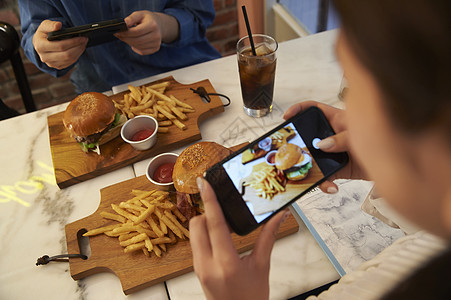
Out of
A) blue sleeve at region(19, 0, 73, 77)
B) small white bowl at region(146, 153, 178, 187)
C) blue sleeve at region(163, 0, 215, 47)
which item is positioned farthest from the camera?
blue sleeve at region(163, 0, 215, 47)

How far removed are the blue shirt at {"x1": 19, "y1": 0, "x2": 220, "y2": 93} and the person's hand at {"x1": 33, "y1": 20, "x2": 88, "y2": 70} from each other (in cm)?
19

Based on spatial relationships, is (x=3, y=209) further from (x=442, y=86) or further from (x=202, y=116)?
(x=442, y=86)

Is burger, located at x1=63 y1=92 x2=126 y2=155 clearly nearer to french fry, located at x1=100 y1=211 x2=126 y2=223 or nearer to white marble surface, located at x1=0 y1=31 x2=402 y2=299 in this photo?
white marble surface, located at x1=0 y1=31 x2=402 y2=299

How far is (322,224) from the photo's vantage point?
118cm

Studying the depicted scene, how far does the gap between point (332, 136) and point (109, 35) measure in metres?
1.22

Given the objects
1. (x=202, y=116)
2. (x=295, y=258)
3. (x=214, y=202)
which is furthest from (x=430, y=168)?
(x=202, y=116)

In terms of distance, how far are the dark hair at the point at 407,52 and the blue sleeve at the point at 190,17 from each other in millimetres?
1607

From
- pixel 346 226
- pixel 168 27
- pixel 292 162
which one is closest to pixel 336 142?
pixel 292 162

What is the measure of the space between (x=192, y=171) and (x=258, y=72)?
1.83 feet

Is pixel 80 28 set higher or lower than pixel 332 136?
higher

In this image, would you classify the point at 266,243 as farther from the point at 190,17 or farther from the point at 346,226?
the point at 190,17

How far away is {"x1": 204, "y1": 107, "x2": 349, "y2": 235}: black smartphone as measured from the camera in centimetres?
96

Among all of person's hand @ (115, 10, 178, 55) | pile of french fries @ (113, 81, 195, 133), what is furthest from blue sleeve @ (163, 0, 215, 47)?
pile of french fries @ (113, 81, 195, 133)

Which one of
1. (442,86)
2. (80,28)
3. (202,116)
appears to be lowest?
(202,116)
